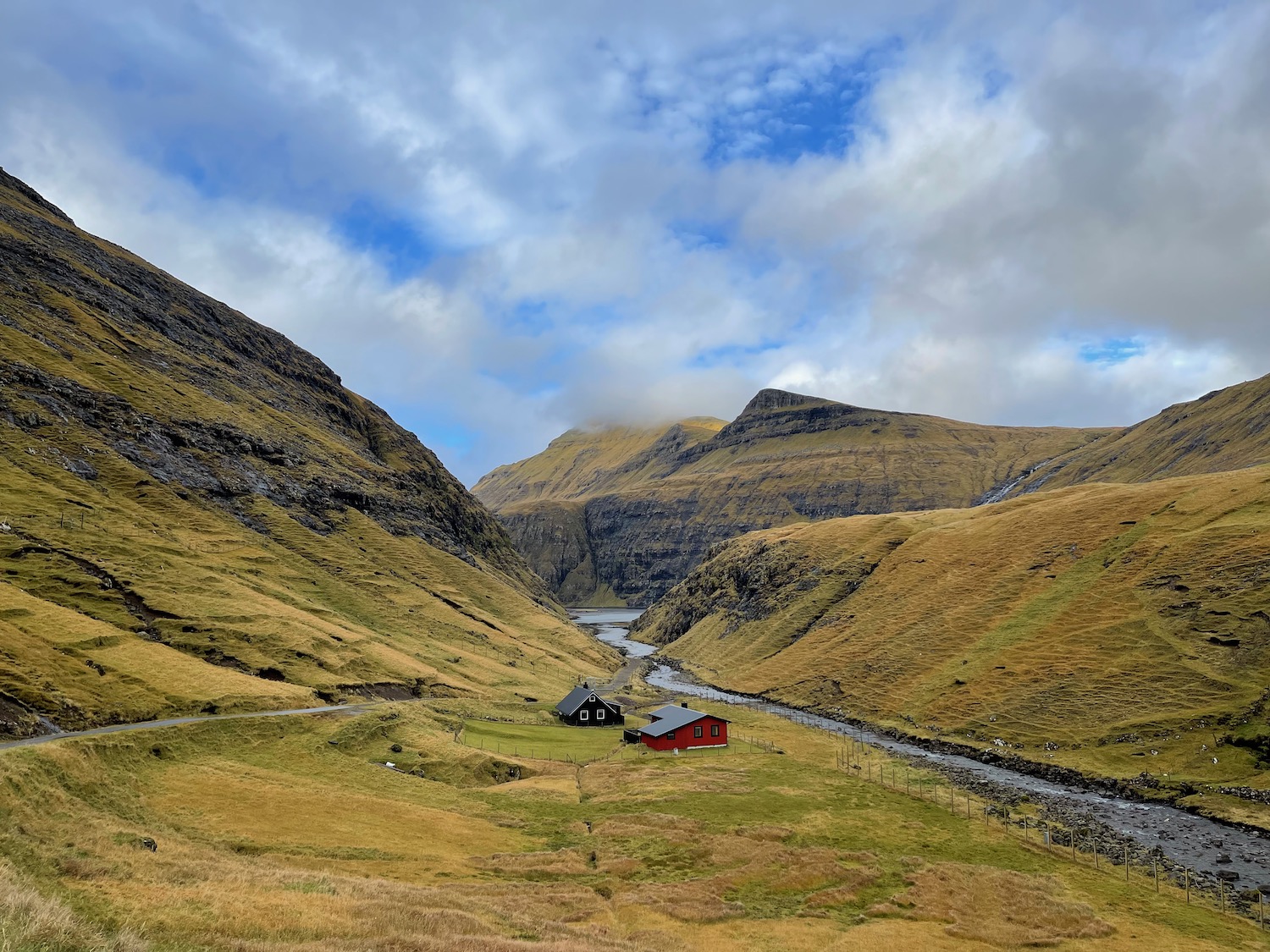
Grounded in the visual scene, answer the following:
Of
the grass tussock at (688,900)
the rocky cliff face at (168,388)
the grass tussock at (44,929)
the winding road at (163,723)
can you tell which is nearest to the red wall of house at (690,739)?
the winding road at (163,723)

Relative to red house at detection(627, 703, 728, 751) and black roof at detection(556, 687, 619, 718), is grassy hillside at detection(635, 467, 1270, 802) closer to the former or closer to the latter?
red house at detection(627, 703, 728, 751)

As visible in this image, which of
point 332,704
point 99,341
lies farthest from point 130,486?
point 332,704

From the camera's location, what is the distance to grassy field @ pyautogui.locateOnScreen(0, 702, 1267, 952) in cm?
2256

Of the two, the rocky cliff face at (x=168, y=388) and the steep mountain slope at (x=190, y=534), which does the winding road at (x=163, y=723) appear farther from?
the rocky cliff face at (x=168, y=388)

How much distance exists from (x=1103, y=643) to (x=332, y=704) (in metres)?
85.2

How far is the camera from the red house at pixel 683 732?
3066 inches

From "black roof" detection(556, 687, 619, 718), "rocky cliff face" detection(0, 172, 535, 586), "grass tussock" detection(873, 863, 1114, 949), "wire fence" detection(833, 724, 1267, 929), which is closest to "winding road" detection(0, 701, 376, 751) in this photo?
"black roof" detection(556, 687, 619, 718)

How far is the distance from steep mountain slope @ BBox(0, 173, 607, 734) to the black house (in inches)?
503

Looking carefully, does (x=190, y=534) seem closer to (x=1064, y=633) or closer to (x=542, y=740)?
(x=542, y=740)

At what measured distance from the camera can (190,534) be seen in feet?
336

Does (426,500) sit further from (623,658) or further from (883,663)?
(883,663)

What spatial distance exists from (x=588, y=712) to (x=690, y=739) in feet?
57.1

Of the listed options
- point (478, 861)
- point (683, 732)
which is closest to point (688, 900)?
point (478, 861)

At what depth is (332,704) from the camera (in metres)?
69.1
